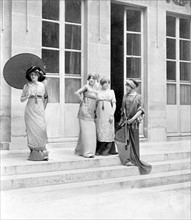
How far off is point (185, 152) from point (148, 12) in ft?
13.0

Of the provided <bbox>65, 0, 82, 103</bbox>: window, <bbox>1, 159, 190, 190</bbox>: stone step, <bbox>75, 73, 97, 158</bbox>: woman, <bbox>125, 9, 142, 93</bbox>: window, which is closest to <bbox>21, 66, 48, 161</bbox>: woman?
<bbox>1, 159, 190, 190</bbox>: stone step

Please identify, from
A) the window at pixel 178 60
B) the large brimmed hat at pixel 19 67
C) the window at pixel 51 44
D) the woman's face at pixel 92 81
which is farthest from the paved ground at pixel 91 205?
the window at pixel 178 60

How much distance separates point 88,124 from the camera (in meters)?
6.29

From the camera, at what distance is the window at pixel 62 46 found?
24.9ft

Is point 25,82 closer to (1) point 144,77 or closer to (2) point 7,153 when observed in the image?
(2) point 7,153

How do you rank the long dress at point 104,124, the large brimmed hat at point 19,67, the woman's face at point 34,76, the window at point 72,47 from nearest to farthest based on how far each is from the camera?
the large brimmed hat at point 19,67 → the woman's face at point 34,76 → the long dress at point 104,124 → the window at point 72,47

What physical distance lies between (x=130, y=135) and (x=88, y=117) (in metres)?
0.85

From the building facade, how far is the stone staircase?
153 centimetres

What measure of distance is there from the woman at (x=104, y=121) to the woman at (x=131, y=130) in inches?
15.6

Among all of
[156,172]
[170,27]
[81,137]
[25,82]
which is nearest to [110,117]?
[81,137]

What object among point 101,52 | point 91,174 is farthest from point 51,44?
point 91,174

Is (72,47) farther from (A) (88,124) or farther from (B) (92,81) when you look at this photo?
(A) (88,124)

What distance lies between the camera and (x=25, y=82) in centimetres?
559

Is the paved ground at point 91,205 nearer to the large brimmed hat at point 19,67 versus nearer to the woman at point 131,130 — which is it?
the woman at point 131,130
